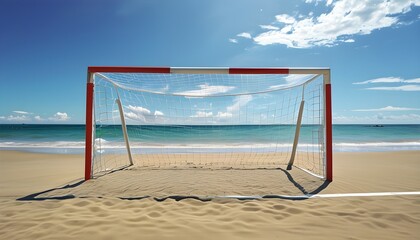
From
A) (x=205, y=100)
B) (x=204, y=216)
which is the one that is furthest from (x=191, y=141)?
(x=204, y=216)

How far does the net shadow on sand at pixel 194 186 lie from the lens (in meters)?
4.02

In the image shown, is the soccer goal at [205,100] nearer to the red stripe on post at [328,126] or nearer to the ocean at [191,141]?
the red stripe on post at [328,126]

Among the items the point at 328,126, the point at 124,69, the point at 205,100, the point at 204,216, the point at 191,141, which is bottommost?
the point at 191,141

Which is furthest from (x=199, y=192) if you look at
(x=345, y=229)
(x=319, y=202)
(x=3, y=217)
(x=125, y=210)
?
(x=3, y=217)

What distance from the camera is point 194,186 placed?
15.1ft

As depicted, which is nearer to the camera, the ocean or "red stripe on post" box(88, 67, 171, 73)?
"red stripe on post" box(88, 67, 171, 73)

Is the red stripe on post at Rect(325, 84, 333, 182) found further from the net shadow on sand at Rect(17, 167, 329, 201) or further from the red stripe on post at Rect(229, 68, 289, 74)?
the red stripe on post at Rect(229, 68, 289, 74)

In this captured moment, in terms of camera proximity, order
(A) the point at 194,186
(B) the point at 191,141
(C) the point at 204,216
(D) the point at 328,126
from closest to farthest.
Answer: (C) the point at 204,216
(A) the point at 194,186
(D) the point at 328,126
(B) the point at 191,141

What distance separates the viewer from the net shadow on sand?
4.02 meters

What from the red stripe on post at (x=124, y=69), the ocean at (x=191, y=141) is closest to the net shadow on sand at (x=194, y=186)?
the ocean at (x=191, y=141)

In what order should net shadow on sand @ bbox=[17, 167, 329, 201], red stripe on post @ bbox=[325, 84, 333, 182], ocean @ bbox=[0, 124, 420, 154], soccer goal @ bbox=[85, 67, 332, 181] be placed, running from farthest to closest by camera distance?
ocean @ bbox=[0, 124, 420, 154] → soccer goal @ bbox=[85, 67, 332, 181] → red stripe on post @ bbox=[325, 84, 333, 182] → net shadow on sand @ bbox=[17, 167, 329, 201]

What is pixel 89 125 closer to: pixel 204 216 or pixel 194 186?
pixel 194 186

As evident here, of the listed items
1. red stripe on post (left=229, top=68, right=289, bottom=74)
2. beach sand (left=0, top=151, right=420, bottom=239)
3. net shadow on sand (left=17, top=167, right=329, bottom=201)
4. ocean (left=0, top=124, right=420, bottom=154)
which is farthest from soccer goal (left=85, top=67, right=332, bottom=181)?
beach sand (left=0, top=151, right=420, bottom=239)

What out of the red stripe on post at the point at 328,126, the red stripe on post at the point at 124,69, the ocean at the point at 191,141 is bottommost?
the ocean at the point at 191,141
